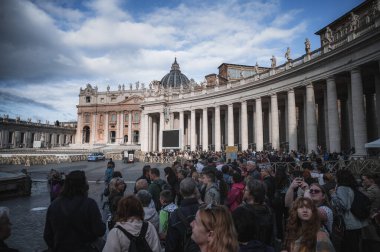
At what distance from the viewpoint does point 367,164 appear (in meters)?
13.4

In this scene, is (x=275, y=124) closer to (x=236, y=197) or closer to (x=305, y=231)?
(x=236, y=197)

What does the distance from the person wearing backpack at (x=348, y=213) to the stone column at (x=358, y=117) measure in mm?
15710

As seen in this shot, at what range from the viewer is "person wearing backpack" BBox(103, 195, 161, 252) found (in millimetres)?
2664

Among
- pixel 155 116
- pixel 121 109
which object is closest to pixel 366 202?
pixel 155 116

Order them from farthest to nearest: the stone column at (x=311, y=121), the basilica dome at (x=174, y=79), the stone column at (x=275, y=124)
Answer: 1. the basilica dome at (x=174, y=79)
2. the stone column at (x=275, y=124)
3. the stone column at (x=311, y=121)

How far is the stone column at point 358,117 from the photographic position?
17.5m

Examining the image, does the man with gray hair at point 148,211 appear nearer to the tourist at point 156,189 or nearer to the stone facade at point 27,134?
the tourist at point 156,189

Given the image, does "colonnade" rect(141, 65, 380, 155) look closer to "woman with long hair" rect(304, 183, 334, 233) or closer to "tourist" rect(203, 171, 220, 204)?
"tourist" rect(203, 171, 220, 204)

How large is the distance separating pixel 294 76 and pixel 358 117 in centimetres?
783

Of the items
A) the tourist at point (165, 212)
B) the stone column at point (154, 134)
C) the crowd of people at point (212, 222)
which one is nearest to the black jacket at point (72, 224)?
the crowd of people at point (212, 222)

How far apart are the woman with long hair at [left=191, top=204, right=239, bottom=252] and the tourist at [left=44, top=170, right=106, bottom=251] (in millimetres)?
1770

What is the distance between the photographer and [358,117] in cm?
1773

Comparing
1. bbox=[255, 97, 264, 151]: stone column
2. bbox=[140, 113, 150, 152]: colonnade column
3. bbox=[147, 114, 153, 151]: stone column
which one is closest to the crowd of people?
bbox=[255, 97, 264, 151]: stone column

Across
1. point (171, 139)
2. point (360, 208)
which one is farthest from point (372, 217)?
point (171, 139)
